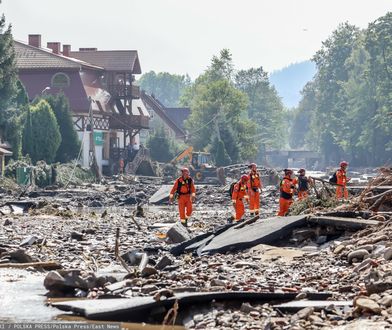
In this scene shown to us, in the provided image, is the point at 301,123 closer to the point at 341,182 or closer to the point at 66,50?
the point at 66,50

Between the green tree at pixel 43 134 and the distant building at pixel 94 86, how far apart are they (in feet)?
21.9

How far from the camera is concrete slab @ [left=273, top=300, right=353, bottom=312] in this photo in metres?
11.8

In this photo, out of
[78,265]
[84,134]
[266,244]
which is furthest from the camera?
[84,134]

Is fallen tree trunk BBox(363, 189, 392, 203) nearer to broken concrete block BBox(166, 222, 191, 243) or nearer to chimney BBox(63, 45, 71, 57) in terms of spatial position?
broken concrete block BBox(166, 222, 191, 243)

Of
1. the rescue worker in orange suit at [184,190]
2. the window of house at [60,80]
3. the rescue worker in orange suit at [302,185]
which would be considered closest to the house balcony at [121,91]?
the window of house at [60,80]

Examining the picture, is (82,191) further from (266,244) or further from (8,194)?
(266,244)

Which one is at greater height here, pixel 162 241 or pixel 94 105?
pixel 94 105

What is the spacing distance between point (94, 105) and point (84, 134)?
3244 mm

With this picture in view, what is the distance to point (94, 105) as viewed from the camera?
7250cm

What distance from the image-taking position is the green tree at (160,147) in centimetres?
8262

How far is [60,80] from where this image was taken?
240 feet

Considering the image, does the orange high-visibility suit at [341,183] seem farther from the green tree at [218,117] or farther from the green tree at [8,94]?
the green tree at [218,117]

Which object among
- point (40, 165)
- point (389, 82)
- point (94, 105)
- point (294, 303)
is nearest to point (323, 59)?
point (389, 82)

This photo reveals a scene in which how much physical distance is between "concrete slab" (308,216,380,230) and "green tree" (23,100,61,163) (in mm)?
41548
